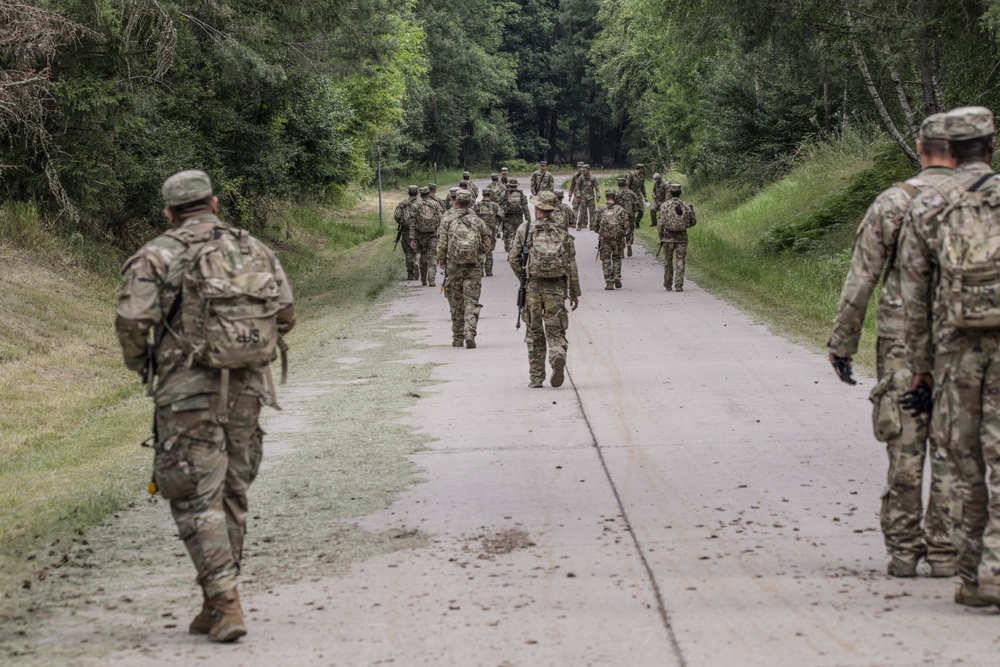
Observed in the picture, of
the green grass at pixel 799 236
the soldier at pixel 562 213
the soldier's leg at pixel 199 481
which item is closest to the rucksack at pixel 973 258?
the soldier's leg at pixel 199 481

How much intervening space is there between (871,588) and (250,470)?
293 cm

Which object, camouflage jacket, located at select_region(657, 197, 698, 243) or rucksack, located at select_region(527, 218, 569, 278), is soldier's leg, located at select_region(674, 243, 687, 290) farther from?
rucksack, located at select_region(527, 218, 569, 278)

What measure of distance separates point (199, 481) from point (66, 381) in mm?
9956

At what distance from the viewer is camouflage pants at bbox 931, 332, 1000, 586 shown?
19.7 ft

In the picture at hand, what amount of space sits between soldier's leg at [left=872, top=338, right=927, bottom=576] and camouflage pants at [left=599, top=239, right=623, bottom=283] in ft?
57.6

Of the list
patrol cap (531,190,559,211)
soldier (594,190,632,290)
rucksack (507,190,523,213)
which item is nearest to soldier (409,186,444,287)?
soldier (594,190,632,290)

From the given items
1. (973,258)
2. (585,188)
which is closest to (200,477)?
(973,258)

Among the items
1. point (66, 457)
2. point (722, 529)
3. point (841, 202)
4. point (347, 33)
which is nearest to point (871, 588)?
point (722, 529)

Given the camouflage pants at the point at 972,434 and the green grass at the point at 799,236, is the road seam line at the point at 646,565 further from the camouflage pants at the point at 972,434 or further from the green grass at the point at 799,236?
the green grass at the point at 799,236

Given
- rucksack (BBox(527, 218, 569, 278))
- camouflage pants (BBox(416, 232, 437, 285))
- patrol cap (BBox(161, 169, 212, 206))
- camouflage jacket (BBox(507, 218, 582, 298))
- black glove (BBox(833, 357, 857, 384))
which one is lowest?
camouflage pants (BBox(416, 232, 437, 285))

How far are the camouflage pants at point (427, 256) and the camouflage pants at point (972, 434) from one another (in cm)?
1946

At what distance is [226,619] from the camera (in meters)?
5.96

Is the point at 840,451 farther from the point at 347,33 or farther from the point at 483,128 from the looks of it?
the point at 483,128

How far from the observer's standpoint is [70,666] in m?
5.70
